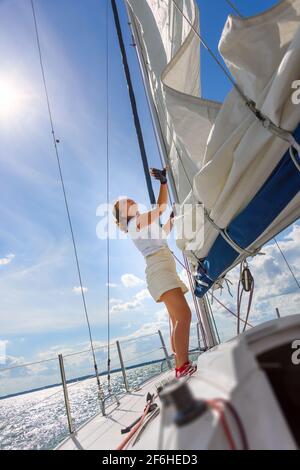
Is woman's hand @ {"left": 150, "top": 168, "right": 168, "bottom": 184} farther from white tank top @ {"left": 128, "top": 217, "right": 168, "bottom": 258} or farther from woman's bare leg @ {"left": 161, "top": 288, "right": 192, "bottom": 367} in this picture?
woman's bare leg @ {"left": 161, "top": 288, "right": 192, "bottom": 367}

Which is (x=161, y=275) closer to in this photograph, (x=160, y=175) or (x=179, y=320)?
(x=179, y=320)

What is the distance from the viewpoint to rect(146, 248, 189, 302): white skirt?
184cm

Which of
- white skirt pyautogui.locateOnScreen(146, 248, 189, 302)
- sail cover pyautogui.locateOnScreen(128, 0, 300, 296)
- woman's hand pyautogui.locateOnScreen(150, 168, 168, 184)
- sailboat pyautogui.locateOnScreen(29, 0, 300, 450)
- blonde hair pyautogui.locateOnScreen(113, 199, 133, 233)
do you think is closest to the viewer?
sailboat pyautogui.locateOnScreen(29, 0, 300, 450)

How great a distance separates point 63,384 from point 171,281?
53.5 inches

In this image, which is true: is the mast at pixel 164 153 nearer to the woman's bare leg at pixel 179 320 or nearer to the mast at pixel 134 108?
the mast at pixel 134 108

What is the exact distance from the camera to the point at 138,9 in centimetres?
286

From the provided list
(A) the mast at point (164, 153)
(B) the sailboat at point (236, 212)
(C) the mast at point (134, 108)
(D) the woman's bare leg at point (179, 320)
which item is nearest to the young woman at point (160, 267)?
(D) the woman's bare leg at point (179, 320)

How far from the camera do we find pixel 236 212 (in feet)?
4.30

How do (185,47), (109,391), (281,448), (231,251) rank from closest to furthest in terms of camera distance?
(281,448) < (231,251) < (185,47) < (109,391)

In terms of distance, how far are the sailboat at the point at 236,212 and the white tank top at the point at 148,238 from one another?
0.19 metres

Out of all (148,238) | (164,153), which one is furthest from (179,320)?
(164,153)

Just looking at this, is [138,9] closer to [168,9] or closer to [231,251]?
[168,9]

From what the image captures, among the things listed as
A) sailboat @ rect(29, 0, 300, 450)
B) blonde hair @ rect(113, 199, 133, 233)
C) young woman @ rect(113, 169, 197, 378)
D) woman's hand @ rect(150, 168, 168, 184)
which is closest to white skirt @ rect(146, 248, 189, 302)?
young woman @ rect(113, 169, 197, 378)
